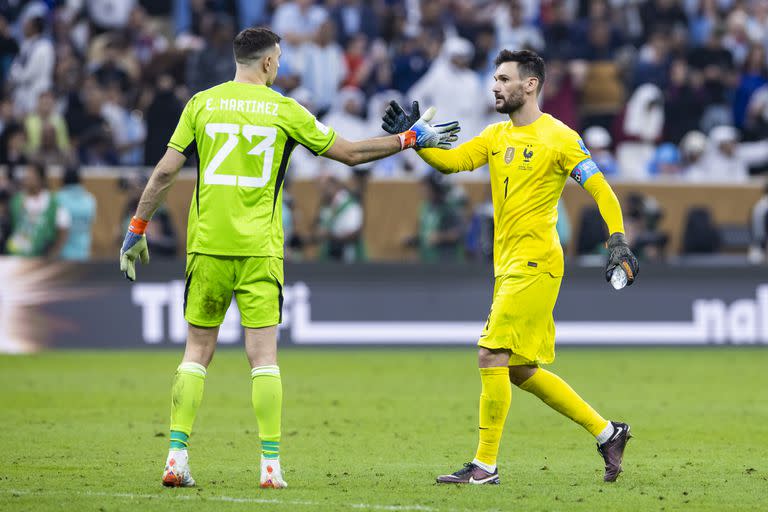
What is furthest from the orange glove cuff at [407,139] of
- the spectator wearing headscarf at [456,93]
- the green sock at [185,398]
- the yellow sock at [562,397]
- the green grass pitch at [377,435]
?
the spectator wearing headscarf at [456,93]

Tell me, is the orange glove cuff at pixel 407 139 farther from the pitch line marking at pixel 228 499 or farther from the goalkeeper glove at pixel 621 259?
the pitch line marking at pixel 228 499

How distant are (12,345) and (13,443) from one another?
7.71 meters

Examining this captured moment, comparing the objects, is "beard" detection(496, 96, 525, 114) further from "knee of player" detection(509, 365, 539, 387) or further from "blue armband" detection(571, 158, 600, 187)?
"knee of player" detection(509, 365, 539, 387)

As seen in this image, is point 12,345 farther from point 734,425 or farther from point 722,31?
point 722,31

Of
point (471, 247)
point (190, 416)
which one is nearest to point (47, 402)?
point (190, 416)

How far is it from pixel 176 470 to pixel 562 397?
2382 millimetres

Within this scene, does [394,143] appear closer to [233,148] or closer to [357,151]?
[357,151]

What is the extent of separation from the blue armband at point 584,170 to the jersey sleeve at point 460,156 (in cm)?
63

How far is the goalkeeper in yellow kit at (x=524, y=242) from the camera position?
8.33 meters

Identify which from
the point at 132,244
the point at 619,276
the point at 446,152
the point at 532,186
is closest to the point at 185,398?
the point at 132,244

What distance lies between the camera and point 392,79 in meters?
21.3

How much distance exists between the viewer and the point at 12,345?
17.4 metres

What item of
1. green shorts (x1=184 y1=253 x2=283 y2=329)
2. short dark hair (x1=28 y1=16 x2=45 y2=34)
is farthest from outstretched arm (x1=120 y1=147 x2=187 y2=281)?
short dark hair (x1=28 y1=16 x2=45 y2=34)

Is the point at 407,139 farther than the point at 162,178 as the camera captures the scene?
Yes
